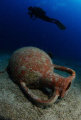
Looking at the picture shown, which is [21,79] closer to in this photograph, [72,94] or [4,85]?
[4,85]

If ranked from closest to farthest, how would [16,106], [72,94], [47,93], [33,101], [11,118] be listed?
[11,118]
[16,106]
[33,101]
[47,93]
[72,94]

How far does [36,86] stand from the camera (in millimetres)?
2859

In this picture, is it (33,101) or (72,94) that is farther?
(72,94)

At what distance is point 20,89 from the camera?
280cm

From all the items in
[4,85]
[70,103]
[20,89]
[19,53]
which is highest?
[19,53]

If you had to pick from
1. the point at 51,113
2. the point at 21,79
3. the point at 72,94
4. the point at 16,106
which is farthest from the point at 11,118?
the point at 72,94

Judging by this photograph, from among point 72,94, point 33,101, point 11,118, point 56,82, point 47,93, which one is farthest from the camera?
point 72,94

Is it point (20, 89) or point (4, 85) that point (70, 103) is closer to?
point (20, 89)

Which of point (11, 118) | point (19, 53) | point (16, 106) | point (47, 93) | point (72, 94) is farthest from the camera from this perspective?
point (19, 53)

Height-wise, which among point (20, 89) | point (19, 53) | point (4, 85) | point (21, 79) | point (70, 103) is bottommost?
point (4, 85)

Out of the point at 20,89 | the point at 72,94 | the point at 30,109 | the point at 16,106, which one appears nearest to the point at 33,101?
the point at 30,109

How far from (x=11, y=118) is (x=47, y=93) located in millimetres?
1219

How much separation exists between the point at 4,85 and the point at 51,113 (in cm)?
155

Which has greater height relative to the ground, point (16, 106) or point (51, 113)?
point (51, 113)
